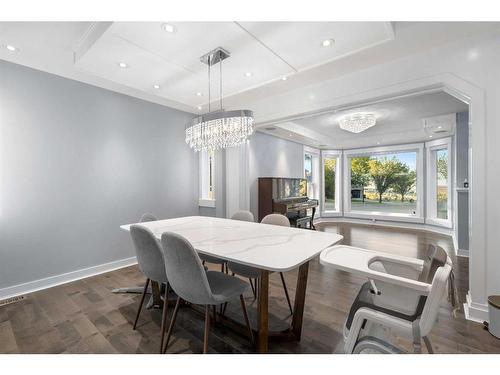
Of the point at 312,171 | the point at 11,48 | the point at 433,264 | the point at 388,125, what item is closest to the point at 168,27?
the point at 11,48

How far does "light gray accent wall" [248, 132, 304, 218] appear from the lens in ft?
16.1

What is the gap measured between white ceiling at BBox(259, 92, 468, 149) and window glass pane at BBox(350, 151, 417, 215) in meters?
0.67

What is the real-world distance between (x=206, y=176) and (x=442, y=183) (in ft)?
19.6

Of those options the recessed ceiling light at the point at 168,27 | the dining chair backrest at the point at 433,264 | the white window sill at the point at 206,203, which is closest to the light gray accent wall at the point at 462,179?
the dining chair backrest at the point at 433,264

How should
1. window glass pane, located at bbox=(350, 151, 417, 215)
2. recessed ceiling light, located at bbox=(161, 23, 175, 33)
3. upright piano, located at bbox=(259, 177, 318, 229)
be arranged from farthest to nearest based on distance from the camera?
window glass pane, located at bbox=(350, 151, 417, 215) → upright piano, located at bbox=(259, 177, 318, 229) → recessed ceiling light, located at bbox=(161, 23, 175, 33)

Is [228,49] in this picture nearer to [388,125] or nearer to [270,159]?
[270,159]

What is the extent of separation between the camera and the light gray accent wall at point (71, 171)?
252 cm

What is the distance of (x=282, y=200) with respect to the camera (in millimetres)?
5023

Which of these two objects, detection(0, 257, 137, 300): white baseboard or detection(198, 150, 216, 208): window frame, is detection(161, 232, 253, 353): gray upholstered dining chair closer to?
detection(0, 257, 137, 300): white baseboard

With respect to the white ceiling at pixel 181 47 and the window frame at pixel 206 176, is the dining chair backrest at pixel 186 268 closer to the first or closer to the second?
the white ceiling at pixel 181 47

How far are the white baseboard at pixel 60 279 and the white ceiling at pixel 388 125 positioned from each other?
328 cm

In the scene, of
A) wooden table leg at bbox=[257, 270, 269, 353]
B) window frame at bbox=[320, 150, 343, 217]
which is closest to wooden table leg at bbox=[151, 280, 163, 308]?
wooden table leg at bbox=[257, 270, 269, 353]

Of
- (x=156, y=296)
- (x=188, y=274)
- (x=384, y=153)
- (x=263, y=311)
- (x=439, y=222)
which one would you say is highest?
(x=384, y=153)
